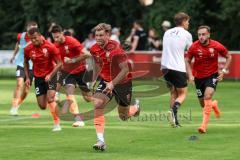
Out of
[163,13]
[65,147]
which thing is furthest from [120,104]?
[163,13]

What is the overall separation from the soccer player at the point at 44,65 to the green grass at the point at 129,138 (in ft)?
1.91

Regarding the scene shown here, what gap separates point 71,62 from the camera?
18.7 meters

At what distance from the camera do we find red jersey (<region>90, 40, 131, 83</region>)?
13711 millimetres

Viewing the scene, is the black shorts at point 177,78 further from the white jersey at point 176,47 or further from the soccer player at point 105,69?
the soccer player at point 105,69

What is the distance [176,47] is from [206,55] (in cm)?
103

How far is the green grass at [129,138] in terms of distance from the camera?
12797 mm

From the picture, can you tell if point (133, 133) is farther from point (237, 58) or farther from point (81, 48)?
point (237, 58)

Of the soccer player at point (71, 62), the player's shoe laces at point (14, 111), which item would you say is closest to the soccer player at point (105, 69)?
the soccer player at point (71, 62)

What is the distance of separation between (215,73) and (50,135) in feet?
12.2

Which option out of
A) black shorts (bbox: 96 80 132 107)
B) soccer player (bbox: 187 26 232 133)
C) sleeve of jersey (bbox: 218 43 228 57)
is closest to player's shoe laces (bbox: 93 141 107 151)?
black shorts (bbox: 96 80 132 107)

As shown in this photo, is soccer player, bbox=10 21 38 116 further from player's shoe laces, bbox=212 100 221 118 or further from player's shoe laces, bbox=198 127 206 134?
player's shoe laces, bbox=198 127 206 134

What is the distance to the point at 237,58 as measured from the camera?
33.6 metres

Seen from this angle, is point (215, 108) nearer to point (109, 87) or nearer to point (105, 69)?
point (105, 69)

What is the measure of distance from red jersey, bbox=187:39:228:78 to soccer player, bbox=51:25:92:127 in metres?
2.57
